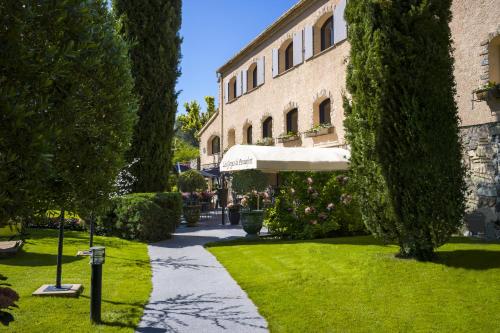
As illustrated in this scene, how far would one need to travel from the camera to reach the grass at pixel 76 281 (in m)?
4.62

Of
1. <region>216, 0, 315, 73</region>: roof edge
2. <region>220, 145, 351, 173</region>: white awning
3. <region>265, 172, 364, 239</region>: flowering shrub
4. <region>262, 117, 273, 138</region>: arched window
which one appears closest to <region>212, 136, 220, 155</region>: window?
<region>216, 0, 315, 73</region>: roof edge

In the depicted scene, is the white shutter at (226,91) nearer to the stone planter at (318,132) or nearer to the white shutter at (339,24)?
the stone planter at (318,132)

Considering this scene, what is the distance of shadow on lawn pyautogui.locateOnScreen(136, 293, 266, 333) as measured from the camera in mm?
4562

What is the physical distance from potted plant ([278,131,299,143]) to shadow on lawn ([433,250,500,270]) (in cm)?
1119

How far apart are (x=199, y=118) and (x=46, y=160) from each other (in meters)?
45.8

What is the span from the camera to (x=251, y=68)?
23.3 m

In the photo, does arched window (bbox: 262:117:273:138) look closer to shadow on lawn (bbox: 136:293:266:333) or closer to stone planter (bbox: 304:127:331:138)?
stone planter (bbox: 304:127:331:138)

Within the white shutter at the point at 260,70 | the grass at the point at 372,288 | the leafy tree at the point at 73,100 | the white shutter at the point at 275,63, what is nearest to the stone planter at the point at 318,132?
the white shutter at the point at 275,63

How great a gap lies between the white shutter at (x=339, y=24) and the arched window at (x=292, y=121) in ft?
14.8

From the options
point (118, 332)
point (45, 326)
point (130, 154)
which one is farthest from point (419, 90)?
point (130, 154)

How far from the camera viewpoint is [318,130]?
1656 cm

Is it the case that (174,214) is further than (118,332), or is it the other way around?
(174,214)

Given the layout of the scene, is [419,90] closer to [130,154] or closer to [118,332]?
[118,332]

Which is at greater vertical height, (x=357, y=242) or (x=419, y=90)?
(x=419, y=90)
